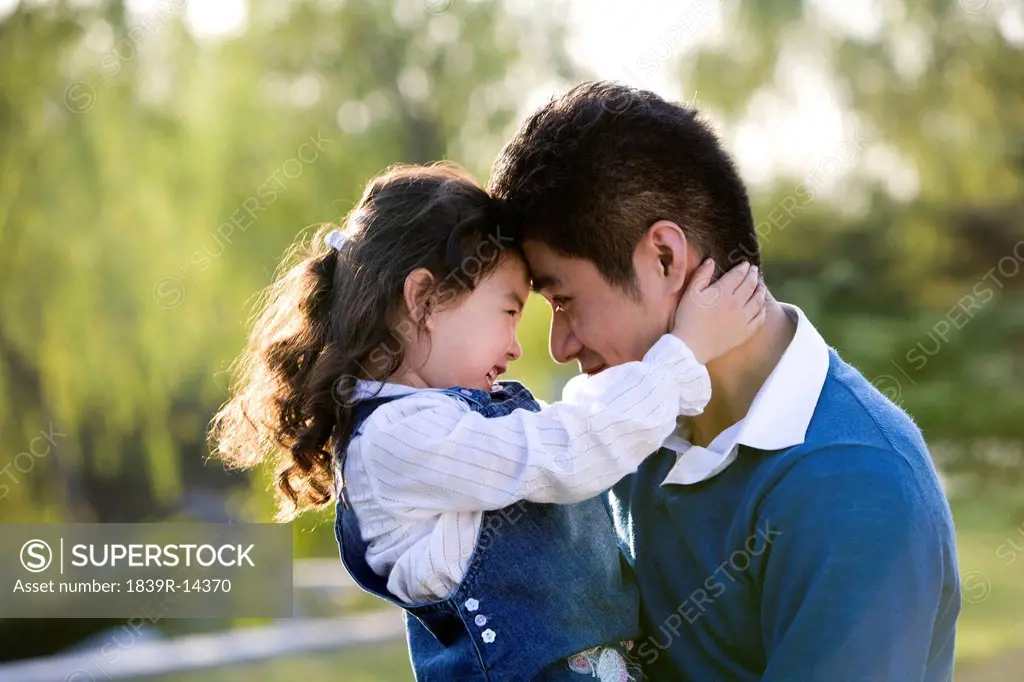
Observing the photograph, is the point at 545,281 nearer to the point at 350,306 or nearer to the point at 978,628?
the point at 350,306

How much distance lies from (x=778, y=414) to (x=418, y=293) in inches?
23.3

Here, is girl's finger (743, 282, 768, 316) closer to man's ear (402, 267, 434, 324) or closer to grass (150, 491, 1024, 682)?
man's ear (402, 267, 434, 324)

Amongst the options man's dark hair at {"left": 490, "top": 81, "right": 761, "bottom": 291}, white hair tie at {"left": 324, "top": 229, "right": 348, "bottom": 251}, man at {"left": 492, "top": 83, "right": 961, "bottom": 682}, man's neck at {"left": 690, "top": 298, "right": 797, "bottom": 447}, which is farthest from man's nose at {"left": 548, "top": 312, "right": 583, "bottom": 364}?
white hair tie at {"left": 324, "top": 229, "right": 348, "bottom": 251}

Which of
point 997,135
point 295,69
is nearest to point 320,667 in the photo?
point 295,69

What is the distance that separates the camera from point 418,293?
5.90 ft

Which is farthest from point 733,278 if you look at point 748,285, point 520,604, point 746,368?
point 520,604

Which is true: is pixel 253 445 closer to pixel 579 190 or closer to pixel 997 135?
pixel 579 190

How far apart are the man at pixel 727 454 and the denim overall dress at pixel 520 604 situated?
15cm

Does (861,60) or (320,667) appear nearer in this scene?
(320,667)

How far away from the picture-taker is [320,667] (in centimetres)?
623

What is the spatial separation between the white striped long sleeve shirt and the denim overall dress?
0.03 metres

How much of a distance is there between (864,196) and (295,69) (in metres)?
5.17

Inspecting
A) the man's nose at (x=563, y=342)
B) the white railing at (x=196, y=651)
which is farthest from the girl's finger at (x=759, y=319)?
the white railing at (x=196, y=651)

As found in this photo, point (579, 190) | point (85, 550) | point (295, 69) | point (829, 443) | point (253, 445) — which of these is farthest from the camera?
point (295, 69)
